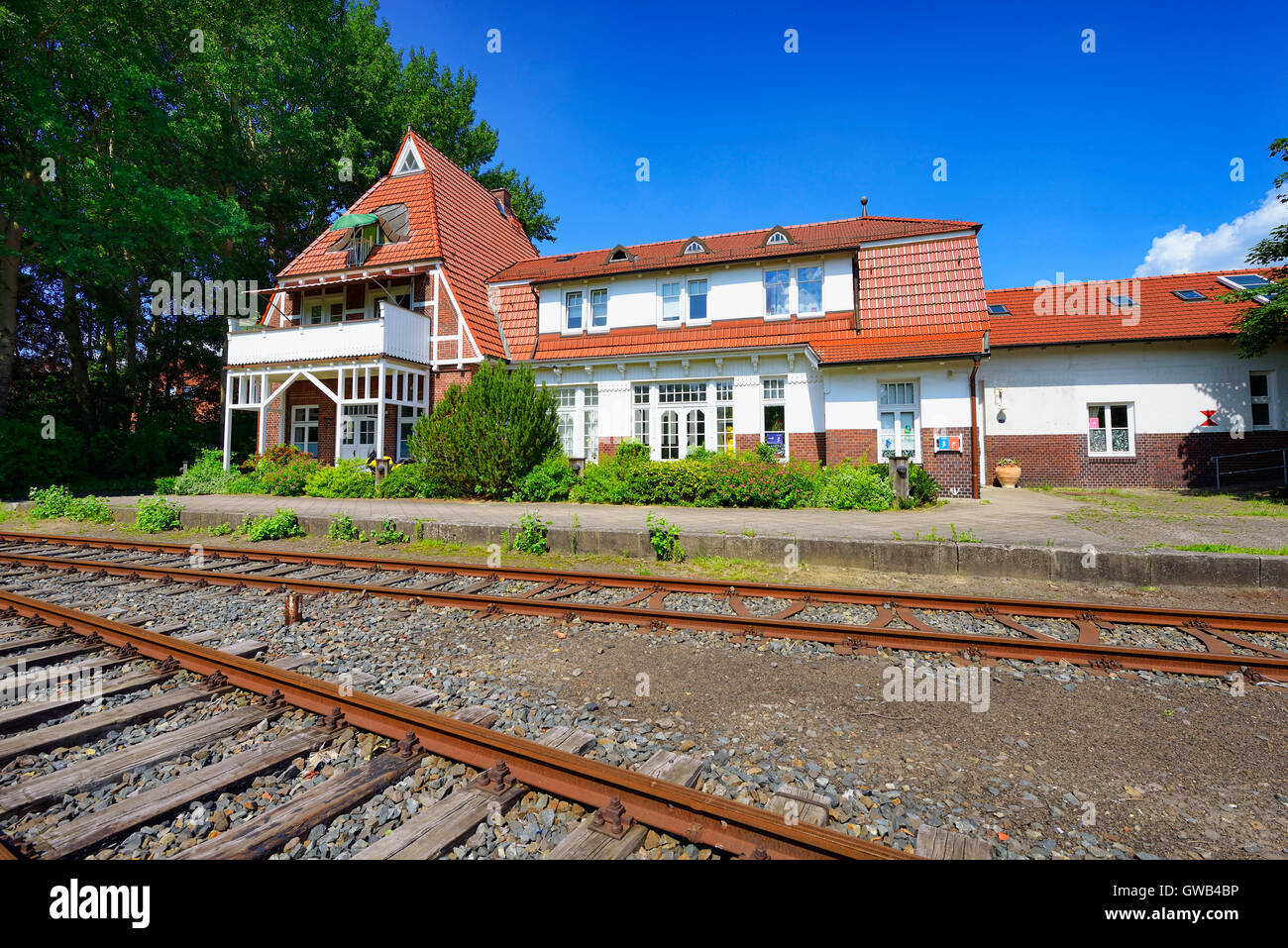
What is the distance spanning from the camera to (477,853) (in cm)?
237

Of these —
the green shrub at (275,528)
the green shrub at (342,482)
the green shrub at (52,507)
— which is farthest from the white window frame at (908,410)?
the green shrub at (52,507)

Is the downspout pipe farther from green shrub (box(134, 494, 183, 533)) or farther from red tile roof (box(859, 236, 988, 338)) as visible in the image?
→ green shrub (box(134, 494, 183, 533))

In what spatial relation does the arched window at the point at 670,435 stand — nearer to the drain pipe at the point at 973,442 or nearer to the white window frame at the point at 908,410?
the white window frame at the point at 908,410

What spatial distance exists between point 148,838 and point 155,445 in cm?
2926

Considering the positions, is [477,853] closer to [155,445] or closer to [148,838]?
[148,838]

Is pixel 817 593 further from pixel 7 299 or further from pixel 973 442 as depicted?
pixel 7 299

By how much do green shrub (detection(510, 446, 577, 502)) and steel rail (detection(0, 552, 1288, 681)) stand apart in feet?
23.9

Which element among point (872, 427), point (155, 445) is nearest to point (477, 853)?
point (872, 427)

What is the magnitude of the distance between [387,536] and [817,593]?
310 inches

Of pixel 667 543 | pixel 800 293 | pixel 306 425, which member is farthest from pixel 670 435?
pixel 306 425

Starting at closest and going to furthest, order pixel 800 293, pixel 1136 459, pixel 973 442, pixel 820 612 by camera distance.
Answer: pixel 820 612 → pixel 973 442 → pixel 1136 459 → pixel 800 293

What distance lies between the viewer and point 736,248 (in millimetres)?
20516

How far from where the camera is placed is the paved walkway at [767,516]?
938cm

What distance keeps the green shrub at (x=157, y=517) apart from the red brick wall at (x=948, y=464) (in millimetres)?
18548
